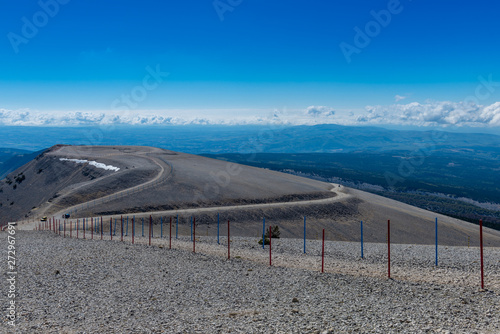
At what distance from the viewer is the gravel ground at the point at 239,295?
10.9m

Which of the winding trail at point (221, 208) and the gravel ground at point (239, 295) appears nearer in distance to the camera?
the gravel ground at point (239, 295)

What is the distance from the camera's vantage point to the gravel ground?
10930mm

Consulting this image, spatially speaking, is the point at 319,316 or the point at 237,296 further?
the point at 237,296

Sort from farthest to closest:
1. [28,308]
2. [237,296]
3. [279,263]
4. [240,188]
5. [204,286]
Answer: [240,188] → [279,263] → [204,286] → [237,296] → [28,308]

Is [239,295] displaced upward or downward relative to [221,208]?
upward

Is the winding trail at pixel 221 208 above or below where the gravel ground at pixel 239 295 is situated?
below

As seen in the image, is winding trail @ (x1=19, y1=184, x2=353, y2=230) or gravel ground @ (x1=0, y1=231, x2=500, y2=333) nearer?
gravel ground @ (x1=0, y1=231, x2=500, y2=333)

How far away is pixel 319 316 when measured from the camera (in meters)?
11.6

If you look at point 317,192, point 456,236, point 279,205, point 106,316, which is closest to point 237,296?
point 106,316

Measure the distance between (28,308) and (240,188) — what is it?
60.9 metres

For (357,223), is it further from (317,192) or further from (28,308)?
(28,308)

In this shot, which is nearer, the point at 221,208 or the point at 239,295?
the point at 239,295

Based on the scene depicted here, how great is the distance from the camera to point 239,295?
1470cm

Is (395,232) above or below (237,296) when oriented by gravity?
below
